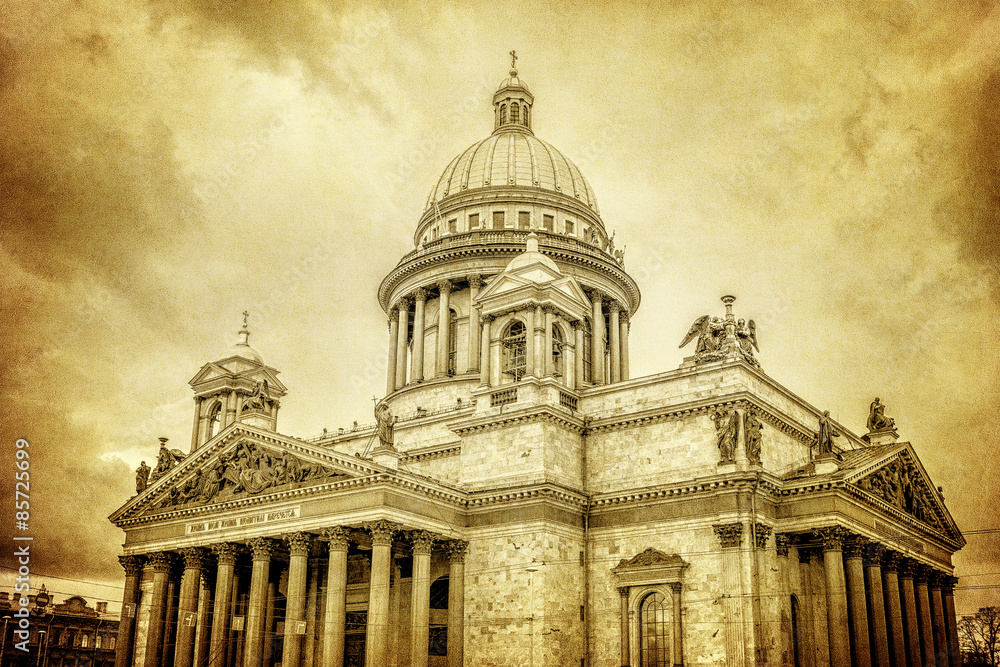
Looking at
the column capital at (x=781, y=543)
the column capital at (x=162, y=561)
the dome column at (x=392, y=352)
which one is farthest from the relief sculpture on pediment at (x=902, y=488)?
the column capital at (x=162, y=561)

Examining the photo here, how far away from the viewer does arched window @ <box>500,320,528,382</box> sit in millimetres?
41719

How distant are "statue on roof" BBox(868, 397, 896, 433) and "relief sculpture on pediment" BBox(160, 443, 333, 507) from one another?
2414 cm

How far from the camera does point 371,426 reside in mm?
48656

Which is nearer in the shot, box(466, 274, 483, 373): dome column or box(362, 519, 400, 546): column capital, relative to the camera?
box(362, 519, 400, 546): column capital

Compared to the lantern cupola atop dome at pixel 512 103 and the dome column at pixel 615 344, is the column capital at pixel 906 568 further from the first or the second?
the lantern cupola atop dome at pixel 512 103

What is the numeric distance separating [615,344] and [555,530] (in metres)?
19.4

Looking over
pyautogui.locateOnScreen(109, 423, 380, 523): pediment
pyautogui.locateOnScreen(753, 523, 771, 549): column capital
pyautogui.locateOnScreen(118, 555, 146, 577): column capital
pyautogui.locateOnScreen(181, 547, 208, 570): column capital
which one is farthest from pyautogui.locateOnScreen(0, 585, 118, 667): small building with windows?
pyautogui.locateOnScreen(753, 523, 771, 549): column capital

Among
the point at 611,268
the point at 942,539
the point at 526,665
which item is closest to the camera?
the point at 526,665

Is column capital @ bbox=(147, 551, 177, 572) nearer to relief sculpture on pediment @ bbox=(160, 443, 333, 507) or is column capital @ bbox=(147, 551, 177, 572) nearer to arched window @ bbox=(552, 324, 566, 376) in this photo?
relief sculpture on pediment @ bbox=(160, 443, 333, 507)

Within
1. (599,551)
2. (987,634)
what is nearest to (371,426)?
(599,551)

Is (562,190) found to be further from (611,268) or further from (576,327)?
(576,327)

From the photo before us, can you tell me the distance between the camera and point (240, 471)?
38.9 meters

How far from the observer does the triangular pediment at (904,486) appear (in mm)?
37281

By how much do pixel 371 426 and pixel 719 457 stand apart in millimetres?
20080
